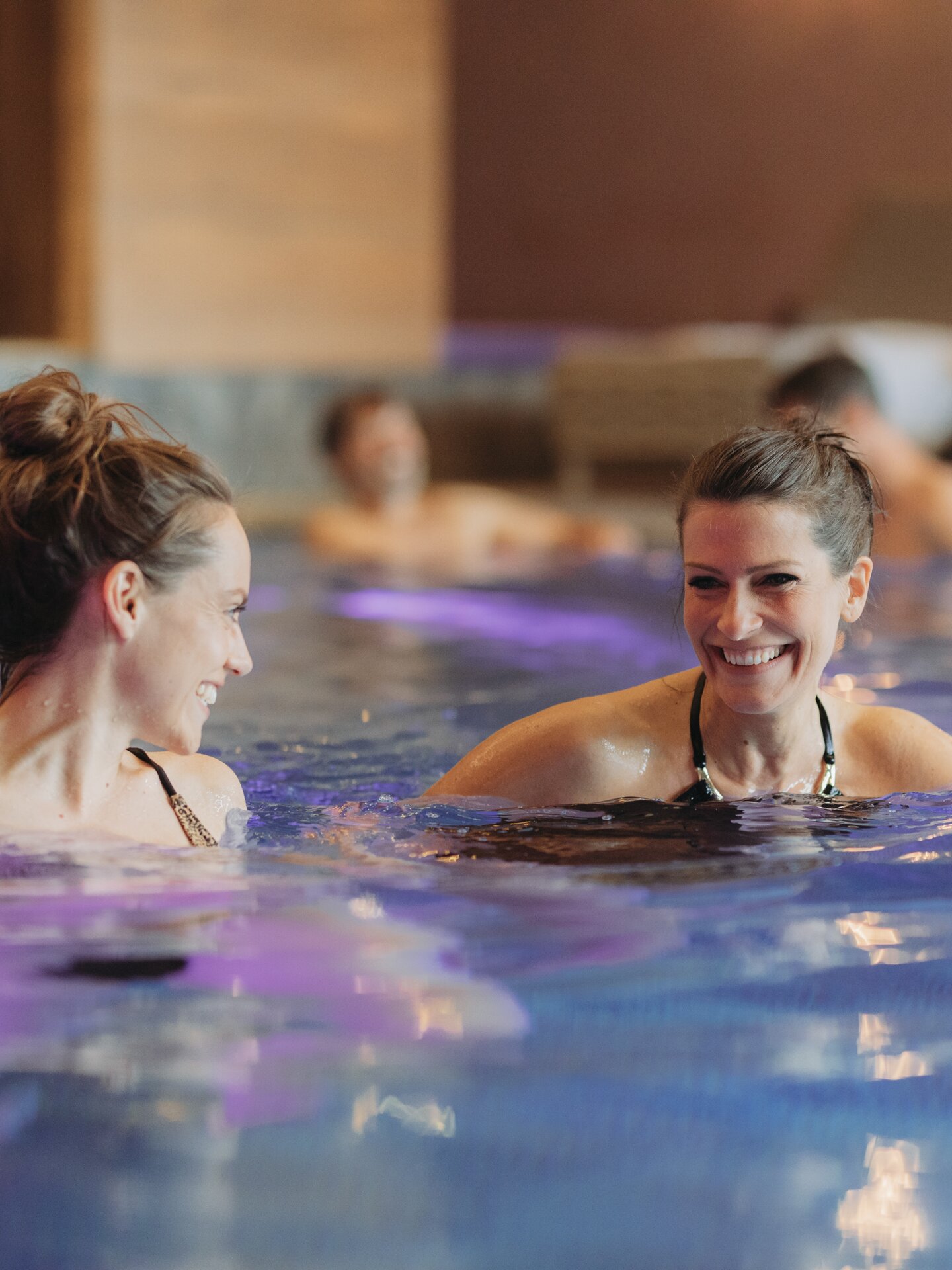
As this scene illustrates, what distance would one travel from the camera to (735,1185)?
1500 mm

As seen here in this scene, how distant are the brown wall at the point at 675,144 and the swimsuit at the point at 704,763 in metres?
8.70

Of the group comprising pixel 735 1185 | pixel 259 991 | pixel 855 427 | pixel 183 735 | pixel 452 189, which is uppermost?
pixel 452 189

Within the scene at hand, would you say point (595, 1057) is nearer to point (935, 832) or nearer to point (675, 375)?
point (935, 832)

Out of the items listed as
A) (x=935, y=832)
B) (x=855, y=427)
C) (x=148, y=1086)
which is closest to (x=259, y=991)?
(x=148, y=1086)

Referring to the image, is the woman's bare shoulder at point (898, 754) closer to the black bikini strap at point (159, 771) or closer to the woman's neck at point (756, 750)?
the woman's neck at point (756, 750)

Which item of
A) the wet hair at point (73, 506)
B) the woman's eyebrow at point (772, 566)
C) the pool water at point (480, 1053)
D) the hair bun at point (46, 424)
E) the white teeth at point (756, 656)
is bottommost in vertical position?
the pool water at point (480, 1053)

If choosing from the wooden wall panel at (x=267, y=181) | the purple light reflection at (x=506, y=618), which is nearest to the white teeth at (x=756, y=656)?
the purple light reflection at (x=506, y=618)

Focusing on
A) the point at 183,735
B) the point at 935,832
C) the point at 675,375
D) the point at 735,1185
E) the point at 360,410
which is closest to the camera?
the point at 735,1185

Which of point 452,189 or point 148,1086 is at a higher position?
point 452,189

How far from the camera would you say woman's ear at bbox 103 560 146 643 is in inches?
77.2

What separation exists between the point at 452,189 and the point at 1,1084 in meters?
10.2

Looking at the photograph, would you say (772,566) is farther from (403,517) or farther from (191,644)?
(403,517)

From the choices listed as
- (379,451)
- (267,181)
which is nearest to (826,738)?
(379,451)

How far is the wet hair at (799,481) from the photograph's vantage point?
7.46ft
